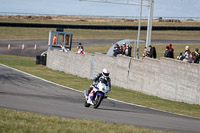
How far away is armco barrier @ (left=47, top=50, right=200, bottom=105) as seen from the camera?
18.5 metres

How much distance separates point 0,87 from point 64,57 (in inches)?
514

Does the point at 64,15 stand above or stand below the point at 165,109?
above

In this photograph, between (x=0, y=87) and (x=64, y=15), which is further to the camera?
(x=64, y=15)

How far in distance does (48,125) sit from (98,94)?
465cm

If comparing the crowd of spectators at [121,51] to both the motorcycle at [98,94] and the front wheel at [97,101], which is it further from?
the front wheel at [97,101]

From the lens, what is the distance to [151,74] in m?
21.6

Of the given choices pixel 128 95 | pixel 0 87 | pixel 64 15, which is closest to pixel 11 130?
pixel 0 87

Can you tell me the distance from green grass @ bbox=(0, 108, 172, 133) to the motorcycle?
3.39 metres

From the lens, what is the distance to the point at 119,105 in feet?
54.6

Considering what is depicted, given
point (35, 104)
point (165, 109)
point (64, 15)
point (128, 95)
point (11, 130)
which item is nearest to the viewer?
point (11, 130)

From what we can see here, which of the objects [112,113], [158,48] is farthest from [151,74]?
[158,48]

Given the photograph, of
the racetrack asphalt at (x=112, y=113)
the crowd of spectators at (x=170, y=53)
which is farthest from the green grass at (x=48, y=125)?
the crowd of spectators at (x=170, y=53)

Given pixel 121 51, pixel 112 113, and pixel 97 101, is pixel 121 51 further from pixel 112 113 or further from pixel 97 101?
pixel 112 113

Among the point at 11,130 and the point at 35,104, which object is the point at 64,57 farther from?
the point at 11,130
